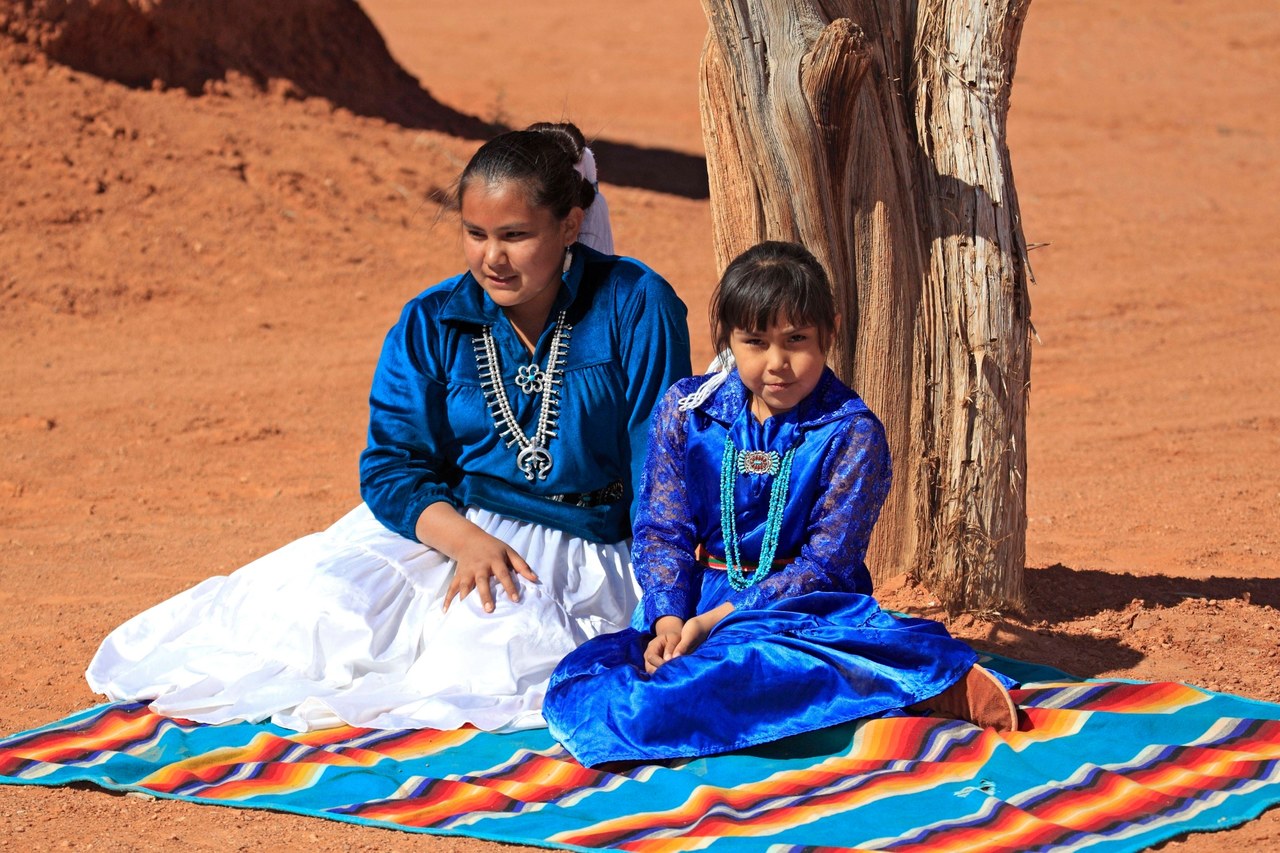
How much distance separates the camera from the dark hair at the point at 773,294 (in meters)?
3.28

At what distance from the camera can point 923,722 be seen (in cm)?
335

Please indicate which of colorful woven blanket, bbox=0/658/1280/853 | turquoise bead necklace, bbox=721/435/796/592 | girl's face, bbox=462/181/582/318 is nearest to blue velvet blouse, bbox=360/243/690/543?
girl's face, bbox=462/181/582/318

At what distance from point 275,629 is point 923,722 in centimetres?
157

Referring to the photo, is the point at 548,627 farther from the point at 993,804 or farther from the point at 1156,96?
the point at 1156,96

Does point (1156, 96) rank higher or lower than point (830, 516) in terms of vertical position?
higher

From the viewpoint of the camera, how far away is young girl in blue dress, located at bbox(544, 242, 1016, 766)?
327 cm

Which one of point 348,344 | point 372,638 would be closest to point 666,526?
point 372,638

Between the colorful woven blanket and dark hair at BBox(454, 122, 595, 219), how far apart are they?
1.28 metres

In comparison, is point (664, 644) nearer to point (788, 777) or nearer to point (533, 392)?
point (788, 777)

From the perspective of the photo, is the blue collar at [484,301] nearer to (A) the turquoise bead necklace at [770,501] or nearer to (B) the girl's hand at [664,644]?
(A) the turquoise bead necklace at [770,501]

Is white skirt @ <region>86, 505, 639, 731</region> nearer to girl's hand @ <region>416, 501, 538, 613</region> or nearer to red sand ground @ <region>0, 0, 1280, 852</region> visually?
girl's hand @ <region>416, 501, 538, 613</region>

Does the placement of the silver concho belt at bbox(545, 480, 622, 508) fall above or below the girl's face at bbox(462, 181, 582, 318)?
below

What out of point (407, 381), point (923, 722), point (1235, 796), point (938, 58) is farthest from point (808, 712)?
point (938, 58)

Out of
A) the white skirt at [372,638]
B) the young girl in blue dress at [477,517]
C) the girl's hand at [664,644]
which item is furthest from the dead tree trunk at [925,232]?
the girl's hand at [664,644]
